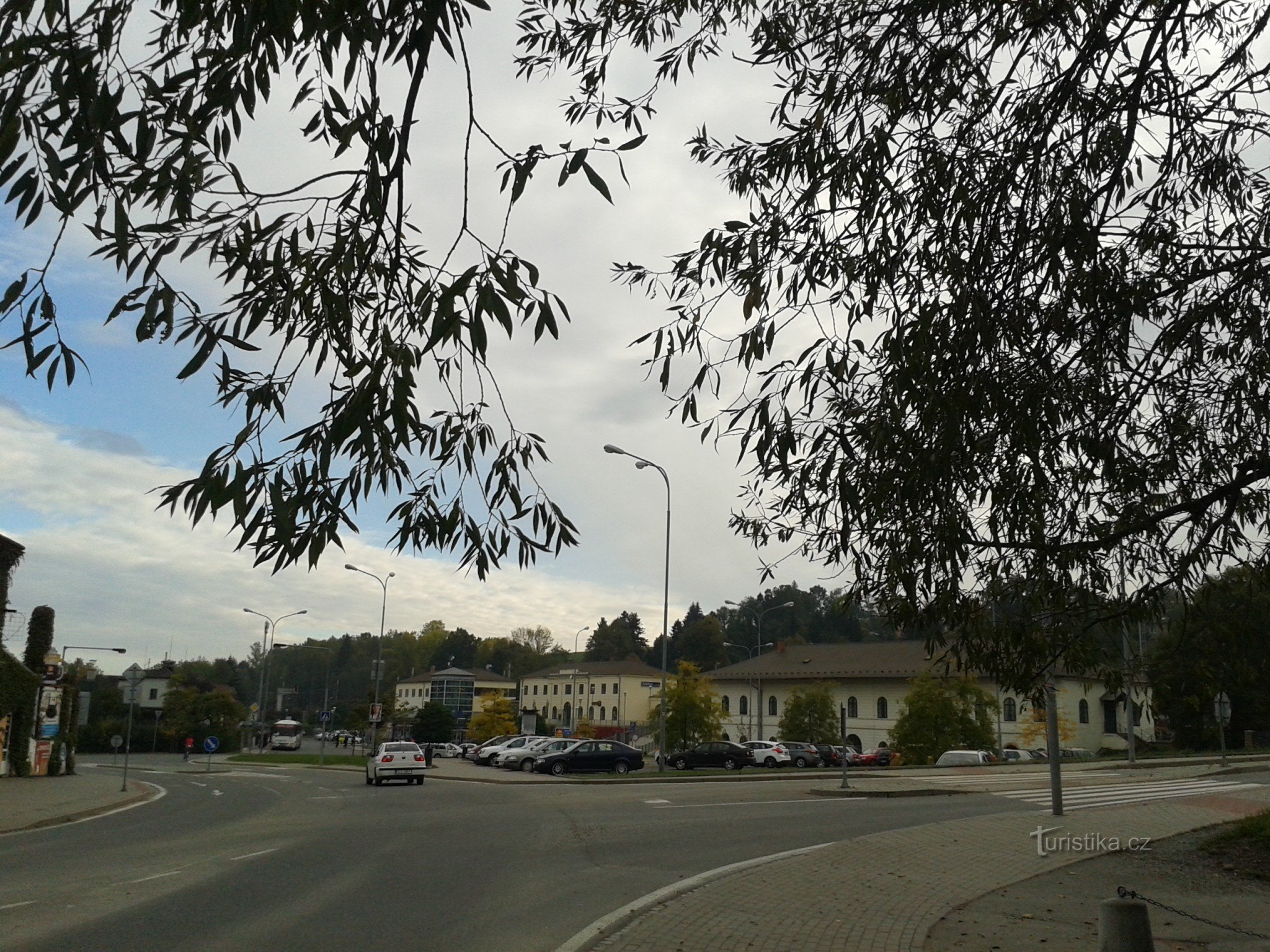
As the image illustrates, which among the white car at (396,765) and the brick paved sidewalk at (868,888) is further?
the white car at (396,765)

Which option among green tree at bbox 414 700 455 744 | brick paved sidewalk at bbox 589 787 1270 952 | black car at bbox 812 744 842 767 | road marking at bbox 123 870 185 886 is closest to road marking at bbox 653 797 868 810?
brick paved sidewalk at bbox 589 787 1270 952

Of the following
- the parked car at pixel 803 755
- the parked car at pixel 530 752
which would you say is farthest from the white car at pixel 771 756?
the parked car at pixel 530 752

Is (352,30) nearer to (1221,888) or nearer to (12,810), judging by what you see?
(1221,888)

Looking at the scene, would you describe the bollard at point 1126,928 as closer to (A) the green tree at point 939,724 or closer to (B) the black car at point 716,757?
(B) the black car at point 716,757

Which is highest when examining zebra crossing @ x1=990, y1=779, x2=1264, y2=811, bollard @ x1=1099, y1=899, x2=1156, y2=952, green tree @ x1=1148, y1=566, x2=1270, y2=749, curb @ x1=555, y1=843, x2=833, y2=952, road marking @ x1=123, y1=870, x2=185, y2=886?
green tree @ x1=1148, y1=566, x2=1270, y2=749

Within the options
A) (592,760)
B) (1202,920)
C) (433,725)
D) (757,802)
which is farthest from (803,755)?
(1202,920)

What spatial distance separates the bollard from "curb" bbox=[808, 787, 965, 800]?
19770mm

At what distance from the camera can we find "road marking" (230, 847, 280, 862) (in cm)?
1344

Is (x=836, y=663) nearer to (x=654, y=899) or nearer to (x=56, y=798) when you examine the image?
A: (x=56, y=798)

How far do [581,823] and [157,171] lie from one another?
15.4 m

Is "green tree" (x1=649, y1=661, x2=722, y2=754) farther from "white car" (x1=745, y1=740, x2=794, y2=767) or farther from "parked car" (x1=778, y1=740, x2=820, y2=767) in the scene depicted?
"parked car" (x1=778, y1=740, x2=820, y2=767)

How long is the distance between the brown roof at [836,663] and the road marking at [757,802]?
50.2 metres

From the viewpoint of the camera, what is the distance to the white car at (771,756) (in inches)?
1874

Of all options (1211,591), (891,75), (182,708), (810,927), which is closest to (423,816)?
(810,927)
